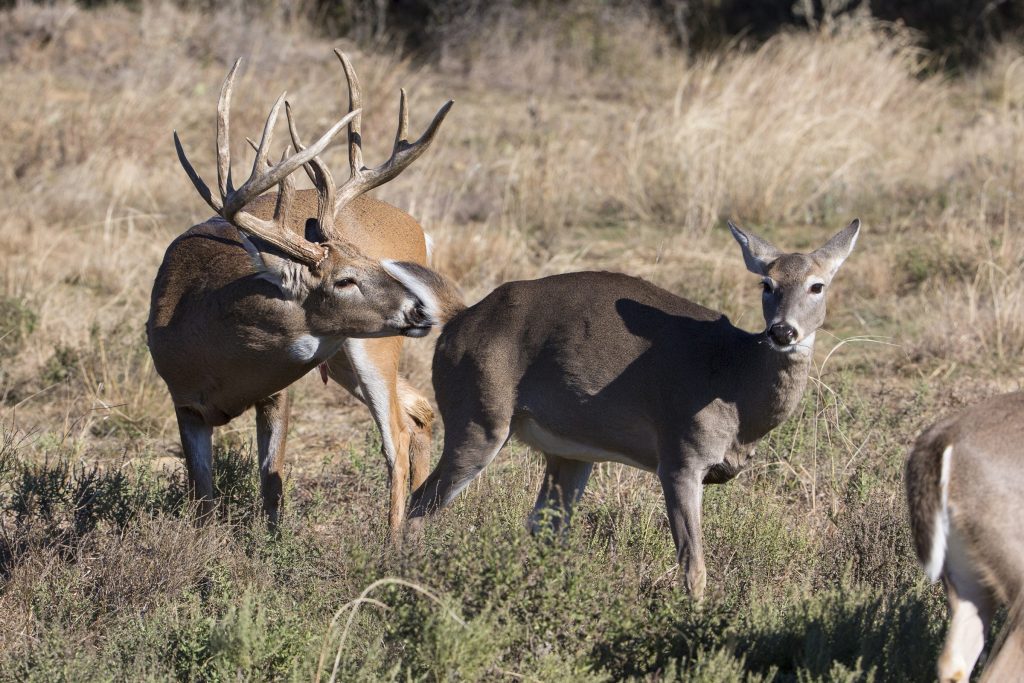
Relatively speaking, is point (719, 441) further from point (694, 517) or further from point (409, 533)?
point (409, 533)

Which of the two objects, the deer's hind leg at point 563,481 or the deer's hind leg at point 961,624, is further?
the deer's hind leg at point 563,481

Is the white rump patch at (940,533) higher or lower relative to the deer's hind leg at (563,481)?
higher

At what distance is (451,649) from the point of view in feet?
14.0

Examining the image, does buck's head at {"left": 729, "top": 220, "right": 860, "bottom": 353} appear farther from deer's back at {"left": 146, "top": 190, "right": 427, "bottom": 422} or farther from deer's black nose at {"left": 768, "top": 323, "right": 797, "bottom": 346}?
deer's back at {"left": 146, "top": 190, "right": 427, "bottom": 422}

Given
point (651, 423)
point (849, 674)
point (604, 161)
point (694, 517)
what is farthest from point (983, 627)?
point (604, 161)

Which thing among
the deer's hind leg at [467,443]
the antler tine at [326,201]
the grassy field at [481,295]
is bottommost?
the grassy field at [481,295]

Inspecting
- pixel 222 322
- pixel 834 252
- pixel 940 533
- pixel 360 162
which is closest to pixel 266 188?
pixel 222 322

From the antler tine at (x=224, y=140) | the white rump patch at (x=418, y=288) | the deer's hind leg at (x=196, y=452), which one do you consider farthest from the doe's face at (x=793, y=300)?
the deer's hind leg at (x=196, y=452)

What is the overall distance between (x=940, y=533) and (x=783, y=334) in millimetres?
1141

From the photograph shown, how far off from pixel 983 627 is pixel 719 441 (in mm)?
1385

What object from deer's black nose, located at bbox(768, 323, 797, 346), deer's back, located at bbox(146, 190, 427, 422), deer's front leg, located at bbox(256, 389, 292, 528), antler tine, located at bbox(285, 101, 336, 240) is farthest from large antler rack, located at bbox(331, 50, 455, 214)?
deer's black nose, located at bbox(768, 323, 797, 346)

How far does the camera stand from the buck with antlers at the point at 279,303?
577 cm

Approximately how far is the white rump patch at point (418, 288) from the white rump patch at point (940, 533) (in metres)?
2.44

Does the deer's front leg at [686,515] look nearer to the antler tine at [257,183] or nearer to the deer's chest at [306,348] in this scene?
the deer's chest at [306,348]
